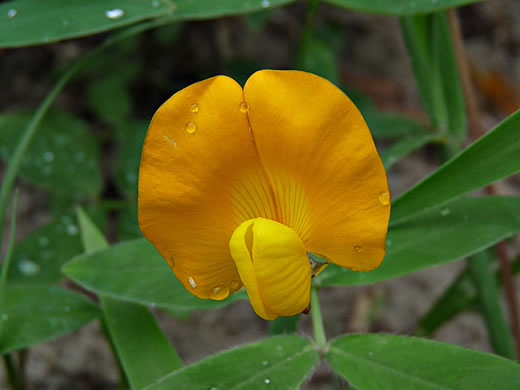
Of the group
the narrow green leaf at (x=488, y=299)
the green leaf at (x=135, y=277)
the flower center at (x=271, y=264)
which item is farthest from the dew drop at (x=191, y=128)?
the narrow green leaf at (x=488, y=299)

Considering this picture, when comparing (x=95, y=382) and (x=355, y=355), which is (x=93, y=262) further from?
(x=95, y=382)

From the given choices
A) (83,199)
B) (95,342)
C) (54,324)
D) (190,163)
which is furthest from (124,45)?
(190,163)

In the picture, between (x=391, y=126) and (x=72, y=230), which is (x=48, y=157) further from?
(x=391, y=126)

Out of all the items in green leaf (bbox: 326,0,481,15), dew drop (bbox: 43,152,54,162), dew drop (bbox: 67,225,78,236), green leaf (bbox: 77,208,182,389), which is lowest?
green leaf (bbox: 77,208,182,389)

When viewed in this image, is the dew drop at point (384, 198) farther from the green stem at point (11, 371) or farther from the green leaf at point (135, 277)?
the green stem at point (11, 371)

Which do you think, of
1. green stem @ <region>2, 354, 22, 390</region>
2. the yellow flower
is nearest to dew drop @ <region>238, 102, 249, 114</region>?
the yellow flower

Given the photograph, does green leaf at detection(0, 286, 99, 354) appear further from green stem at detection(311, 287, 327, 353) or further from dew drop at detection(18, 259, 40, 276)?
green stem at detection(311, 287, 327, 353)
